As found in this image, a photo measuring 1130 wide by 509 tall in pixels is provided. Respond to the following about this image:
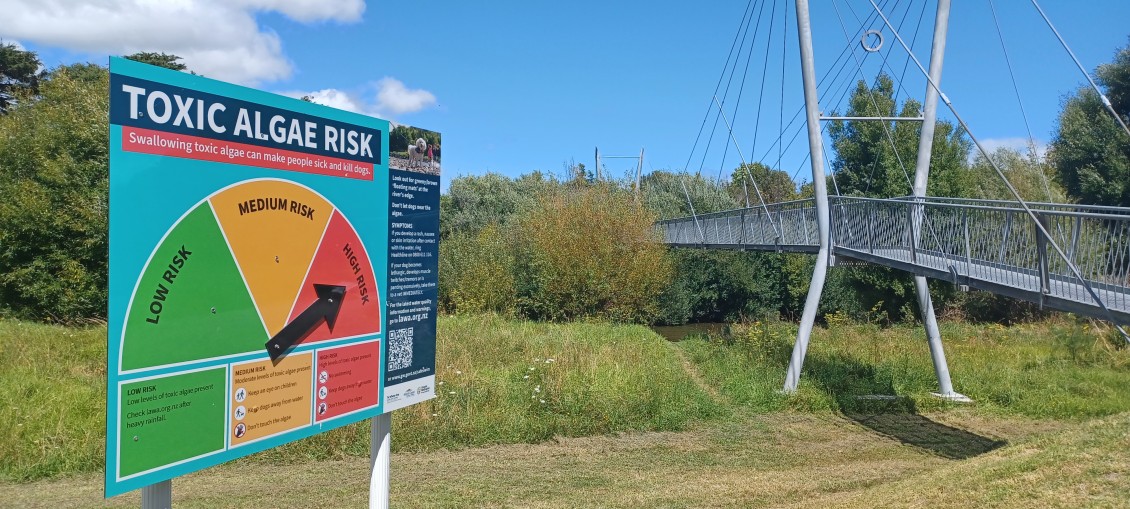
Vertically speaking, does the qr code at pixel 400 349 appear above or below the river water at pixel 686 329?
above

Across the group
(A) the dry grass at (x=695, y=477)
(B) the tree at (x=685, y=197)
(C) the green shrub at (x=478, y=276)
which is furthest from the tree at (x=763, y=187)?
(A) the dry grass at (x=695, y=477)

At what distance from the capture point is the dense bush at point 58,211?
72.9 ft

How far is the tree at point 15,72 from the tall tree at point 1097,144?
42514mm

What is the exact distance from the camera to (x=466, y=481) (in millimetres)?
7816

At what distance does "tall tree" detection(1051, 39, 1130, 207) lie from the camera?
25.1 metres

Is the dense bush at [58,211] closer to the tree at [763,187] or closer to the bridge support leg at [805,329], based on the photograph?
the bridge support leg at [805,329]

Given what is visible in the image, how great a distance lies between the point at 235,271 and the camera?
3572 mm

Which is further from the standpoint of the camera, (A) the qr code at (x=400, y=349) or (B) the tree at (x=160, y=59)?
(B) the tree at (x=160, y=59)

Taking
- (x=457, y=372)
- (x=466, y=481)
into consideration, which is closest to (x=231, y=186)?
(x=466, y=481)

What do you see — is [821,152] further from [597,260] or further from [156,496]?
[597,260]

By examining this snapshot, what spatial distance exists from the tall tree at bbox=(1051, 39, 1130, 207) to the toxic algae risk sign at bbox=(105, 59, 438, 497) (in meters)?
27.8

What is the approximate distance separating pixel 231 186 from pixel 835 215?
12.1m

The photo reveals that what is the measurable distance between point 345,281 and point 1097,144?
29347 millimetres

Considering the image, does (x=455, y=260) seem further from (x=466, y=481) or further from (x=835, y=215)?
(x=466, y=481)
